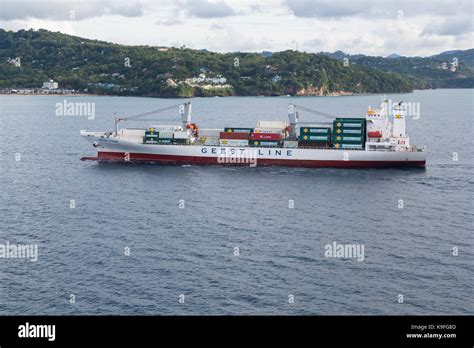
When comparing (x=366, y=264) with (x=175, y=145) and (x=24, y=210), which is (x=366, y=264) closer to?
(x=24, y=210)

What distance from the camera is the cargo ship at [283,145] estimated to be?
9262 centimetres

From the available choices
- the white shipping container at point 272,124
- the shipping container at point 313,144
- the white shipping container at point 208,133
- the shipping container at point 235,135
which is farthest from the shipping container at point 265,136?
the white shipping container at point 208,133

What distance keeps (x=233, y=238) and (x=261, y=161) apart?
136 ft

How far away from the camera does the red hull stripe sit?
92312 millimetres

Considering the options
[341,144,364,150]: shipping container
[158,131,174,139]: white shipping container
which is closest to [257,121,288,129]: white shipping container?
[341,144,364,150]: shipping container

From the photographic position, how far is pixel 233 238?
54812mm

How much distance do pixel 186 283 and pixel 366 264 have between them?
14870mm

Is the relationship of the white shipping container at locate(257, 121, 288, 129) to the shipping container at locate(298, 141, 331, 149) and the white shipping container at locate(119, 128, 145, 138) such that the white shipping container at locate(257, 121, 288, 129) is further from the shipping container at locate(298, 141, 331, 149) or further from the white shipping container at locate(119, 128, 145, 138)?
the white shipping container at locate(119, 128, 145, 138)

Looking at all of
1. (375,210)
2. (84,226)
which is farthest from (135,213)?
(375,210)

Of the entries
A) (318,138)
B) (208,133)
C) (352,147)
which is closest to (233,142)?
(208,133)

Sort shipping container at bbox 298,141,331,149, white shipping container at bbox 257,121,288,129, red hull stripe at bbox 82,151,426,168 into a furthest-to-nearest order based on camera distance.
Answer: white shipping container at bbox 257,121,288,129 → shipping container at bbox 298,141,331,149 → red hull stripe at bbox 82,151,426,168

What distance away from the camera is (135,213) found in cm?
6412

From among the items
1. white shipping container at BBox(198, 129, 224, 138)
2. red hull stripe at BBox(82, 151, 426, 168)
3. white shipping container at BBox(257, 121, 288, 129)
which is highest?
white shipping container at BBox(257, 121, 288, 129)

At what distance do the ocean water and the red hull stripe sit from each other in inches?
105
